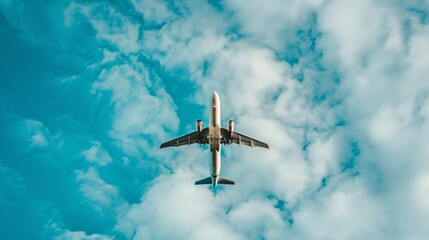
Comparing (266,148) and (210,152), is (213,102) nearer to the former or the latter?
(210,152)

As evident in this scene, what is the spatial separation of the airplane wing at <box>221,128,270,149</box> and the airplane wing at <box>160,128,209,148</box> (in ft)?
12.5

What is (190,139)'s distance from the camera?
101500mm

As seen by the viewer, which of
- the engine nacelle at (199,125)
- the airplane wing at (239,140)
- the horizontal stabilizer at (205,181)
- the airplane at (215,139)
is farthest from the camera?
the horizontal stabilizer at (205,181)

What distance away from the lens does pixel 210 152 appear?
9931 centimetres

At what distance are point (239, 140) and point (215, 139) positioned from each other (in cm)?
815

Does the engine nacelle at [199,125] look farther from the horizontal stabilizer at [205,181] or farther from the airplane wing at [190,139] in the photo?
the horizontal stabilizer at [205,181]

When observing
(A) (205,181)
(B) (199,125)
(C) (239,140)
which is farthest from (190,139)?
(A) (205,181)

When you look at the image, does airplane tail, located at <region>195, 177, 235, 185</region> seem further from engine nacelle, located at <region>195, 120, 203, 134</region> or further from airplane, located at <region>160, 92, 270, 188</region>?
engine nacelle, located at <region>195, 120, 203, 134</region>

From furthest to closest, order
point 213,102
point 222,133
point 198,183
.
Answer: point 198,183, point 222,133, point 213,102

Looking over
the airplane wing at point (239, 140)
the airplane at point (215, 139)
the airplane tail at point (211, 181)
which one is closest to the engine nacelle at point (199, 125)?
the airplane at point (215, 139)

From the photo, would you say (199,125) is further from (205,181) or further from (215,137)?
(205,181)

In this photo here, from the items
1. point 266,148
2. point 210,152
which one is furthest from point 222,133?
point 266,148

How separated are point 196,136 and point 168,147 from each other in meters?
7.55

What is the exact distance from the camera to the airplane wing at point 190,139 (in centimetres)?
9894
